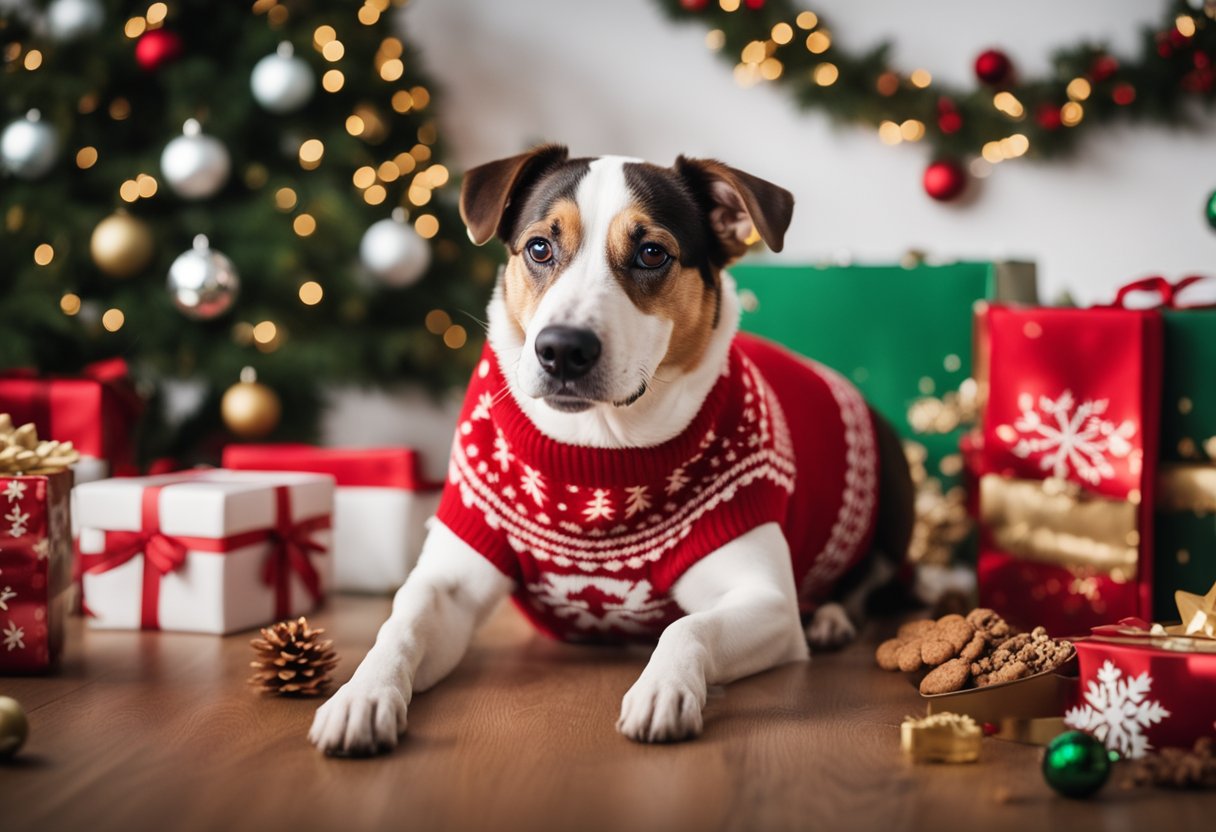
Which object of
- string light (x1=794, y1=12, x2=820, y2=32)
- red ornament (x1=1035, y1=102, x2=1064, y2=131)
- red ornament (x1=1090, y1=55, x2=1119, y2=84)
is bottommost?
red ornament (x1=1035, y1=102, x2=1064, y2=131)

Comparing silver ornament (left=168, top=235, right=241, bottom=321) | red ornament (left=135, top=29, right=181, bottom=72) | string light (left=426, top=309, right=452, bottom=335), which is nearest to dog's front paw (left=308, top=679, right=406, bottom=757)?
silver ornament (left=168, top=235, right=241, bottom=321)

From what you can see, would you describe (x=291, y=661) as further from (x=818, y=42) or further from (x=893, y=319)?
(x=818, y=42)

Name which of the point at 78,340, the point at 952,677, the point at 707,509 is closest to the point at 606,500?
the point at 707,509

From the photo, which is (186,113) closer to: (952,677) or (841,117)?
(841,117)

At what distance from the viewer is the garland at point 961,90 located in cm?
363

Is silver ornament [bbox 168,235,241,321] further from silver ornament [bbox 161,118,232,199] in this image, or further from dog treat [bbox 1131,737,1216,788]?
dog treat [bbox 1131,737,1216,788]

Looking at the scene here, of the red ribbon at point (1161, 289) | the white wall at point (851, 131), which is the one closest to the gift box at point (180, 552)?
the red ribbon at point (1161, 289)

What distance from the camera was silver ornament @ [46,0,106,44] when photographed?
3334mm

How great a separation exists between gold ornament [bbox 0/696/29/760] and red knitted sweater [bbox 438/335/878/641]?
0.80 m

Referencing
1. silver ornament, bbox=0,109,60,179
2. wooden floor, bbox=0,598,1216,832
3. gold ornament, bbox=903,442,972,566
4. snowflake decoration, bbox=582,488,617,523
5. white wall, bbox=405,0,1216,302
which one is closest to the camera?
wooden floor, bbox=0,598,1216,832

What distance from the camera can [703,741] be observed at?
1654 millimetres

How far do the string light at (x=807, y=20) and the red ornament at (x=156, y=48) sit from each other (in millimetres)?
2046

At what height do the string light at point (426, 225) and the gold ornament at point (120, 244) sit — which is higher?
the string light at point (426, 225)

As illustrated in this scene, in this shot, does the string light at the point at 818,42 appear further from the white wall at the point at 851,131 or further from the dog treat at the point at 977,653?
the dog treat at the point at 977,653
